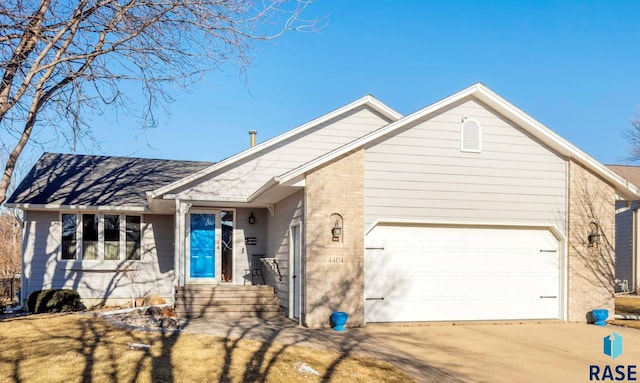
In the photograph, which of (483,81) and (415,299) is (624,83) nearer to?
(483,81)

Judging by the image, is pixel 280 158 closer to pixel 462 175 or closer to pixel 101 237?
pixel 462 175

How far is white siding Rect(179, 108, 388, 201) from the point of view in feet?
47.4

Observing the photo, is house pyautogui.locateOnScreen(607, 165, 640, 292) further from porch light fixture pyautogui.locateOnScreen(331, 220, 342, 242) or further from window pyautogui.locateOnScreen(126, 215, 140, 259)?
window pyautogui.locateOnScreen(126, 215, 140, 259)

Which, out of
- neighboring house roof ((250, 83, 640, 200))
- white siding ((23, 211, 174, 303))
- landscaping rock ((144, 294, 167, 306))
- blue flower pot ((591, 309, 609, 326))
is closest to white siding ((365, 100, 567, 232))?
neighboring house roof ((250, 83, 640, 200))

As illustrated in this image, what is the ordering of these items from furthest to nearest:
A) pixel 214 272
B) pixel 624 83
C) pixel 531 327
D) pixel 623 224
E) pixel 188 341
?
pixel 624 83 → pixel 623 224 → pixel 214 272 → pixel 531 327 → pixel 188 341

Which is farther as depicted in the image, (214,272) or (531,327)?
(214,272)

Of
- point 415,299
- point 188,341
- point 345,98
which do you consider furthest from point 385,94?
point 188,341

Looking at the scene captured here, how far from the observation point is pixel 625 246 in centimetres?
2219

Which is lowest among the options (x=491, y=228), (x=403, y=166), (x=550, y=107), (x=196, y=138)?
Answer: (x=491, y=228)

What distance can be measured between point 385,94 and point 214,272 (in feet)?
23.7

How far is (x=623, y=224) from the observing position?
22.3 meters

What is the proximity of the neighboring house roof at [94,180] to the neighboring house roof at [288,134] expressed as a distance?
2.66 meters

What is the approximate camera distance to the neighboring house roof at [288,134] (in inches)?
542

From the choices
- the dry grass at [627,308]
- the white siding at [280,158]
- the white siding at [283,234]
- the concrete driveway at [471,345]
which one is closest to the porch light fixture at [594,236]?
the dry grass at [627,308]
